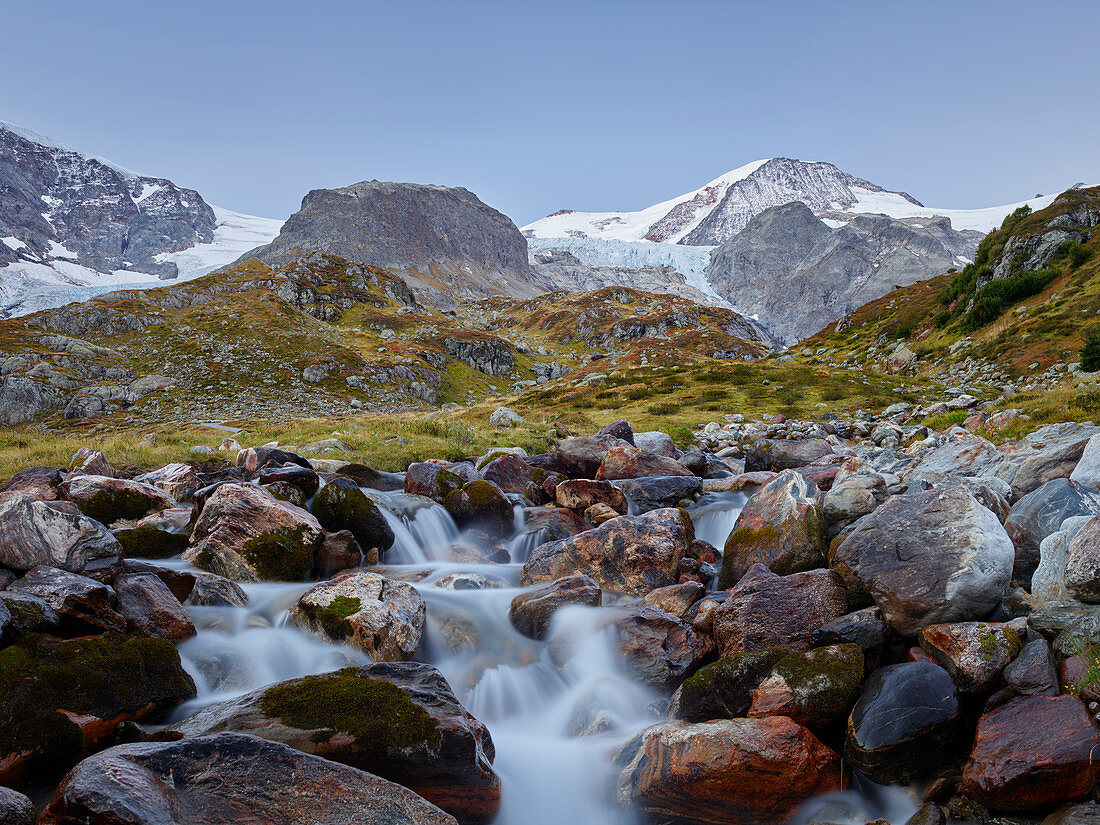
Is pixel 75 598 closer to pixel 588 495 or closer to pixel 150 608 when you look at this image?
pixel 150 608

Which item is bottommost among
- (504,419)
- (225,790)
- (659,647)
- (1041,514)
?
(659,647)


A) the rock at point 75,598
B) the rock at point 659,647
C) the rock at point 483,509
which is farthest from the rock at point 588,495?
the rock at point 75,598

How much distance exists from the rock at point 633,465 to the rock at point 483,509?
194 inches

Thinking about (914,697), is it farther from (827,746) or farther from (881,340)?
(881,340)

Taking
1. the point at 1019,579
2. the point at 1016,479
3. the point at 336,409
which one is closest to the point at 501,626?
the point at 1019,579

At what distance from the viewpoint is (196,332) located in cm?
6962

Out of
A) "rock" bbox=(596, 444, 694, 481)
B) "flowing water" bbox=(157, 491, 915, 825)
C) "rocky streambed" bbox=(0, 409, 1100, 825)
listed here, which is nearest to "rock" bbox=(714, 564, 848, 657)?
"rocky streambed" bbox=(0, 409, 1100, 825)

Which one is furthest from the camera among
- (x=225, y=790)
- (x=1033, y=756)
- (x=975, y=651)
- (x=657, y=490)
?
(x=657, y=490)

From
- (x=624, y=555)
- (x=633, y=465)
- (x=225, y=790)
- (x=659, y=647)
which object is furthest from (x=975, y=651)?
(x=633, y=465)

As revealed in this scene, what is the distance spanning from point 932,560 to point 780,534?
324 cm

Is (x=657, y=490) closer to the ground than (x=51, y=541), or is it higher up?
higher up

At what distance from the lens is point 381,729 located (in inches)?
228

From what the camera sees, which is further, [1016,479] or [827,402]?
[827,402]

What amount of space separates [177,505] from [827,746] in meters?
14.9
